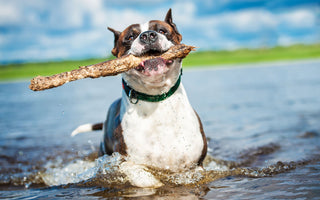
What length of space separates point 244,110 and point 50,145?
17.1ft

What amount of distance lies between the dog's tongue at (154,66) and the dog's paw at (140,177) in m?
1.04

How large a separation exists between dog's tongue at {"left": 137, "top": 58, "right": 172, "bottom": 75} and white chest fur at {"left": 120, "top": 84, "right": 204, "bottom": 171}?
16.4 inches

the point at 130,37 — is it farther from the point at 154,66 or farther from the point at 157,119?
the point at 157,119

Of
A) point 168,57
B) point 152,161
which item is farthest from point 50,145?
point 168,57

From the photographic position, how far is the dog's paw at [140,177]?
12.5 feet

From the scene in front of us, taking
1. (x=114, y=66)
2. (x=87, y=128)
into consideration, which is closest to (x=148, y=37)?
(x=114, y=66)

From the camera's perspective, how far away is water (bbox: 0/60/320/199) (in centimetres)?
373

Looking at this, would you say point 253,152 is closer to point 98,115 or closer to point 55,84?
point 55,84

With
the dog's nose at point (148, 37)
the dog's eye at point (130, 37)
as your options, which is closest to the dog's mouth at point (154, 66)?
the dog's nose at point (148, 37)

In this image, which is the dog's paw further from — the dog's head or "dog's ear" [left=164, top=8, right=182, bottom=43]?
"dog's ear" [left=164, top=8, right=182, bottom=43]

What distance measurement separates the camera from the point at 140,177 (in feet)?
12.5

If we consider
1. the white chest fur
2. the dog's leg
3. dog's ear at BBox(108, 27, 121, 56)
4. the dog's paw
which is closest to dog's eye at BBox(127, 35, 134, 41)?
dog's ear at BBox(108, 27, 121, 56)

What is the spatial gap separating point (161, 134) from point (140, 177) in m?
0.51

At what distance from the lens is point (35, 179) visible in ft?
16.6
